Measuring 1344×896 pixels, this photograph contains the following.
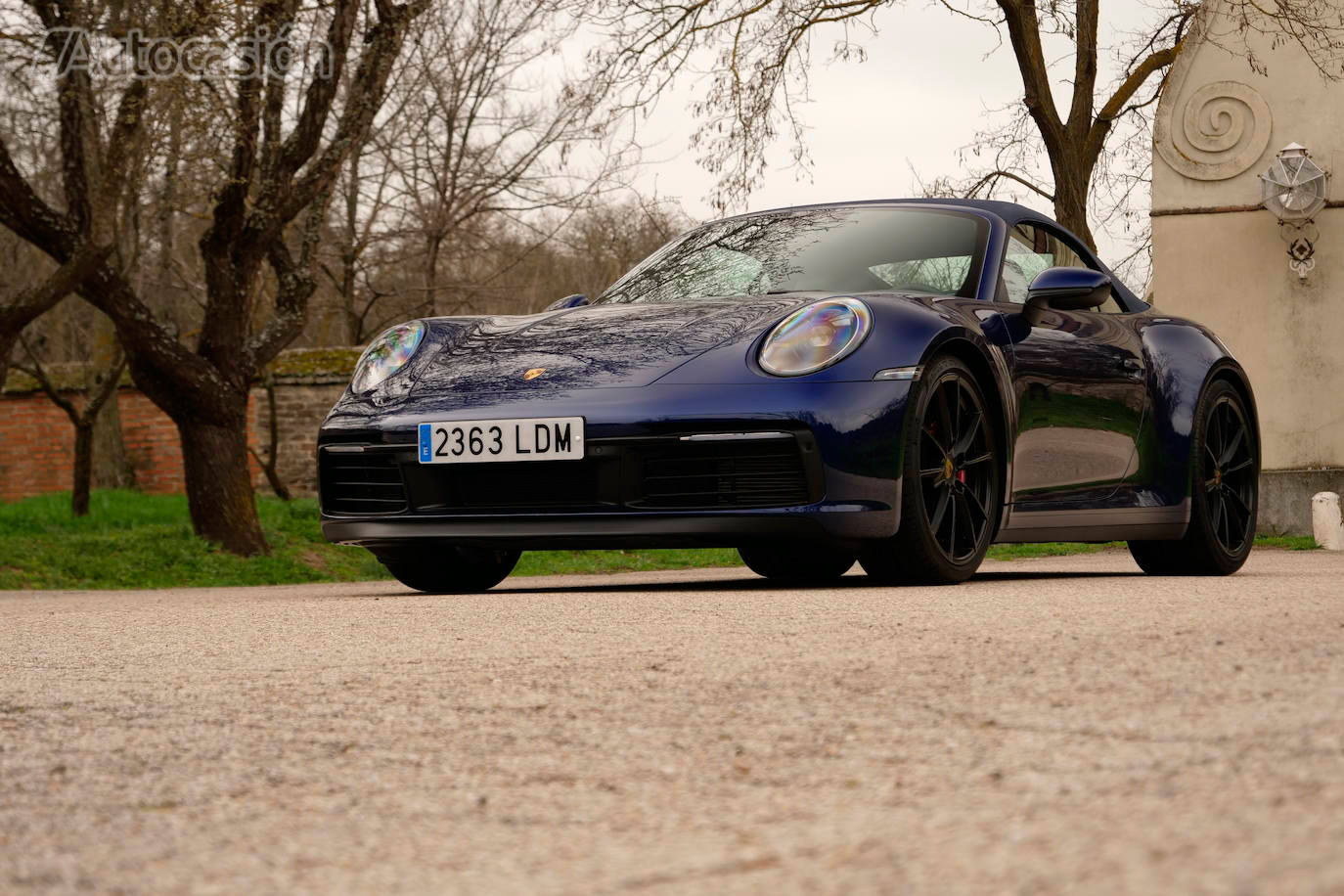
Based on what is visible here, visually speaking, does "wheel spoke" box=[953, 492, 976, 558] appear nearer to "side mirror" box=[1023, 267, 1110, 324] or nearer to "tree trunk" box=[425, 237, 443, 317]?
"side mirror" box=[1023, 267, 1110, 324]

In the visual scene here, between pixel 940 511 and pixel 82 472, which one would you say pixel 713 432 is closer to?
pixel 940 511

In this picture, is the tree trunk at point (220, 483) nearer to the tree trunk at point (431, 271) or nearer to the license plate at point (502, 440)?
→ the license plate at point (502, 440)

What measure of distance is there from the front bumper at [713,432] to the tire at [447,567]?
0.95 m

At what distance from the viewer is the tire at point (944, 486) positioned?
5289 mm

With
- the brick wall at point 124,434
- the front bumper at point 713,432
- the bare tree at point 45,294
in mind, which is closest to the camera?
the front bumper at point 713,432

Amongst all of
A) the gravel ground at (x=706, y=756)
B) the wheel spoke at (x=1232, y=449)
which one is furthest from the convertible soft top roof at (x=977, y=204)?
the gravel ground at (x=706, y=756)

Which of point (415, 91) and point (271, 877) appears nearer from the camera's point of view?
point (271, 877)

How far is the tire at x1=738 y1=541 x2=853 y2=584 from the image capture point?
23.4ft

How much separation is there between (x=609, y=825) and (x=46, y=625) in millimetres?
3746

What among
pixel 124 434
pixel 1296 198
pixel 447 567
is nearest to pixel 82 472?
pixel 124 434

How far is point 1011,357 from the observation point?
19.2ft

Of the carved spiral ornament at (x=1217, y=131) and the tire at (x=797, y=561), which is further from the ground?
the carved spiral ornament at (x=1217, y=131)

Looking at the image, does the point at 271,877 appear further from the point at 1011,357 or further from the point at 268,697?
the point at 1011,357

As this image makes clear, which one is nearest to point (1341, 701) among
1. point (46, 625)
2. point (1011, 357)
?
point (1011, 357)
